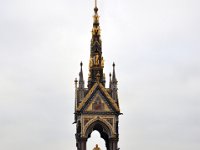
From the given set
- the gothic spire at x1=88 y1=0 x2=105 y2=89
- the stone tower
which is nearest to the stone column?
the stone tower

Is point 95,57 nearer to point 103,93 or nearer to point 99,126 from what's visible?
point 103,93

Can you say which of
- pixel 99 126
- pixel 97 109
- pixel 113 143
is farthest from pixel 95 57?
pixel 113 143

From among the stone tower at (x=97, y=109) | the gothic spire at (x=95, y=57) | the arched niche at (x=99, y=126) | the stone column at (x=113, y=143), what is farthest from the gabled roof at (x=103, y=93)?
the stone column at (x=113, y=143)

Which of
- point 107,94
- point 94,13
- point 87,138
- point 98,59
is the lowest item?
point 87,138

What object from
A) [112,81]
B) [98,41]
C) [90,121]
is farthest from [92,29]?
[90,121]

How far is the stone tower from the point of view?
41.8m

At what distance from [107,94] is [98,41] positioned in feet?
13.9

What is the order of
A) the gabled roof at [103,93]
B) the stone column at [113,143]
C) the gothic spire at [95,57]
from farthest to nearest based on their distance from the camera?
1. the gothic spire at [95,57]
2. the gabled roof at [103,93]
3. the stone column at [113,143]

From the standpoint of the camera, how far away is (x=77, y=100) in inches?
1681

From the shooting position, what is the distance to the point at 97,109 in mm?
42250

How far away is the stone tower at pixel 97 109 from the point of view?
A: 41.8 m

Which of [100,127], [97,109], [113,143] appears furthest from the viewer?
[100,127]

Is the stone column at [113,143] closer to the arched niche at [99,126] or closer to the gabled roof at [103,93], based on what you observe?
the arched niche at [99,126]

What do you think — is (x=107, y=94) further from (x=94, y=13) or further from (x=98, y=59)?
(x=94, y=13)
